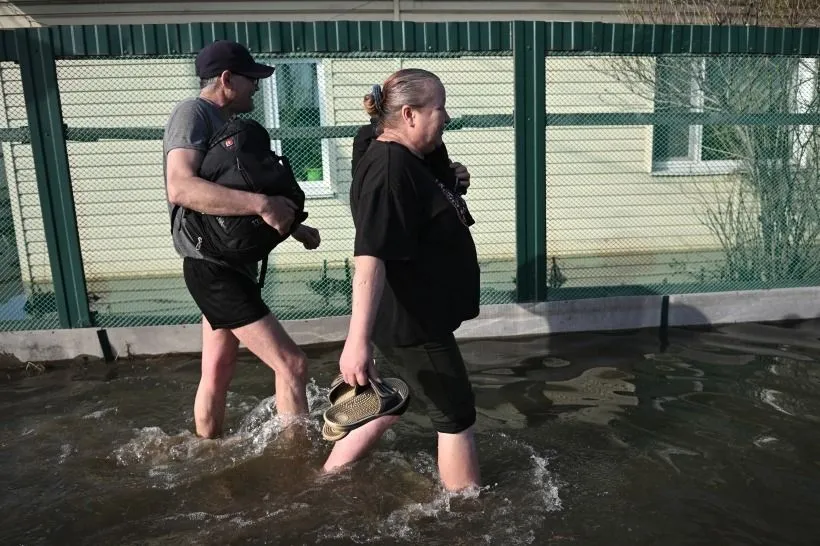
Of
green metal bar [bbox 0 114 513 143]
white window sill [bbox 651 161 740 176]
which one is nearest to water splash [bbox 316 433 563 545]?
green metal bar [bbox 0 114 513 143]

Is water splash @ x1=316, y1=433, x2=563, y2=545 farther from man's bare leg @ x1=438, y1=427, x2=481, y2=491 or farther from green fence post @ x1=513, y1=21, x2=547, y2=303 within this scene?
green fence post @ x1=513, y1=21, x2=547, y2=303

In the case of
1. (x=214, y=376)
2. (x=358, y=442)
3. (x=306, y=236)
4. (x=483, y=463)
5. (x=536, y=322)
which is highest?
(x=306, y=236)

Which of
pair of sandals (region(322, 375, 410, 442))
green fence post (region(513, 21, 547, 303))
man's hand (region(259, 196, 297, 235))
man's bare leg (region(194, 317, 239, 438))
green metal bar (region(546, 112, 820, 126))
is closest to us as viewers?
pair of sandals (region(322, 375, 410, 442))

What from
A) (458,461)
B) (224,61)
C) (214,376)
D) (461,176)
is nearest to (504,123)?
(461,176)

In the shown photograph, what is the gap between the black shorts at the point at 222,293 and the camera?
3107 mm

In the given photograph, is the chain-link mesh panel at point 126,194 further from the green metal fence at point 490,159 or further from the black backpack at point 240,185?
the black backpack at point 240,185

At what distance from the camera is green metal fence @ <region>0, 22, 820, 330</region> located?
4.94m

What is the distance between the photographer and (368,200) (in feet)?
8.11

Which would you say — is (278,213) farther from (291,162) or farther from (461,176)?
(291,162)

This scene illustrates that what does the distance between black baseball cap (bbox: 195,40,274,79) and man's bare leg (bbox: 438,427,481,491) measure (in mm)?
1737

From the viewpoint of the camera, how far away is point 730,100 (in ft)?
18.0

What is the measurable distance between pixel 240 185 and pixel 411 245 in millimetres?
839

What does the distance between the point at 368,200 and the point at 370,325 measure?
0.43 meters

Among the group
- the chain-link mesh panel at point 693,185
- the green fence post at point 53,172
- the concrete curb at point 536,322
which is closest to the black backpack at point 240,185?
the concrete curb at point 536,322
